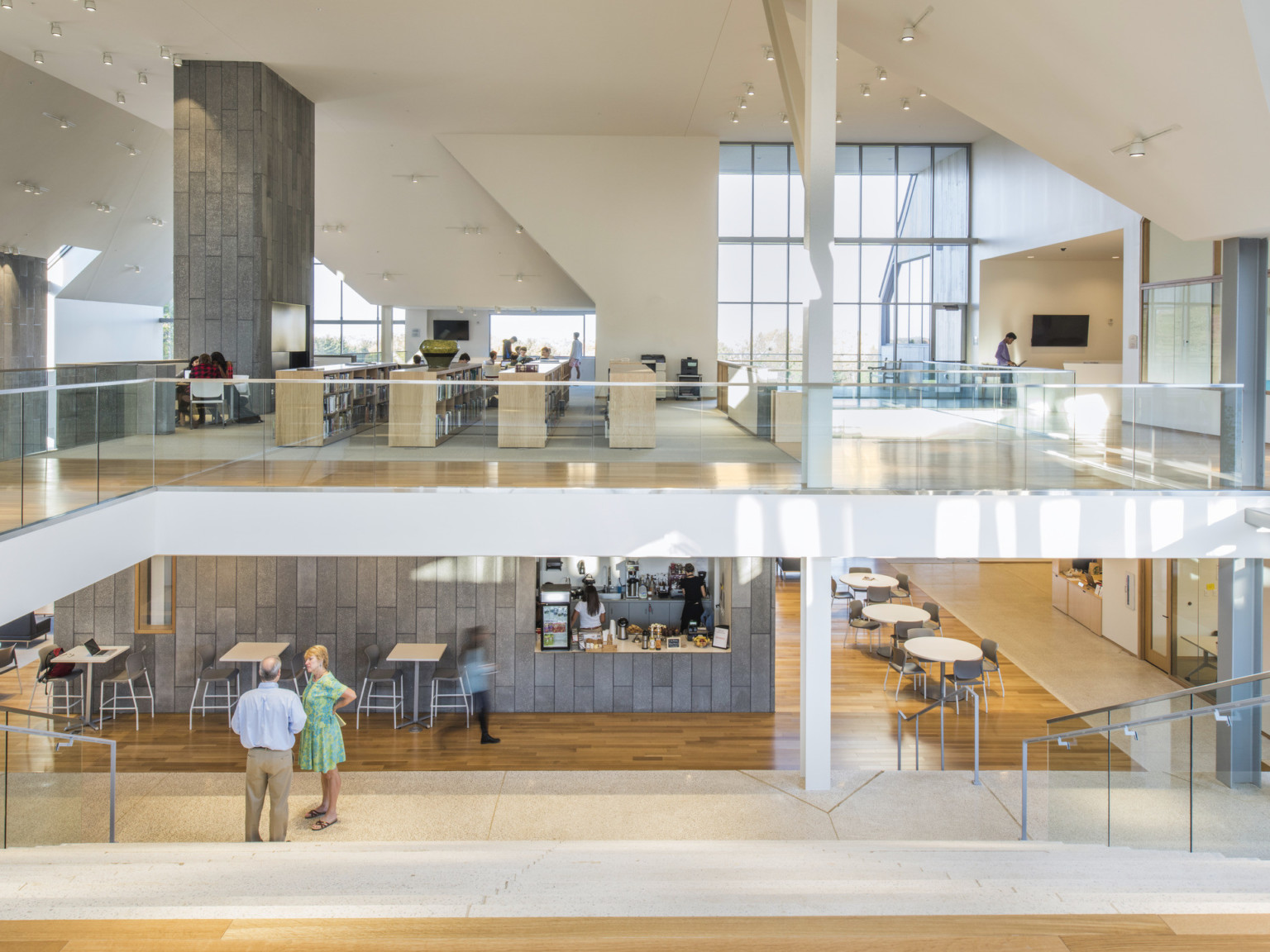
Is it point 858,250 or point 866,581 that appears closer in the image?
point 866,581

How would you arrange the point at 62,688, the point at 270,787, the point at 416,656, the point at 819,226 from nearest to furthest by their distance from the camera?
the point at 270,787 < the point at 819,226 < the point at 416,656 < the point at 62,688

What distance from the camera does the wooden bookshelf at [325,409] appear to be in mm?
7941

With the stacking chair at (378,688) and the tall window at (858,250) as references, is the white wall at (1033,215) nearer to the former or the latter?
the tall window at (858,250)

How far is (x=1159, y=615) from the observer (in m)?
12.0

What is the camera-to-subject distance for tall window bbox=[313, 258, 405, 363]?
75.3 feet

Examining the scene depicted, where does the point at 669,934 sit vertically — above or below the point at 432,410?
below

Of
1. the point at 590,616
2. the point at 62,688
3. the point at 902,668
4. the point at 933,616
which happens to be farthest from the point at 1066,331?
the point at 62,688

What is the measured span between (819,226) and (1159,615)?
24.5 ft

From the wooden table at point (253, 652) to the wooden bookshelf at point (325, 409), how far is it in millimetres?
3149

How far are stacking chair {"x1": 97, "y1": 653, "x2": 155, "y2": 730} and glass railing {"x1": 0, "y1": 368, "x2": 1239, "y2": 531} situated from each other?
3405 mm

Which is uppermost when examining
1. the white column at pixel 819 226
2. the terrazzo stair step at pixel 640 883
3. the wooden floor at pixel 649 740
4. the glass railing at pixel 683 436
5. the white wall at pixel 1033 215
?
the white wall at pixel 1033 215

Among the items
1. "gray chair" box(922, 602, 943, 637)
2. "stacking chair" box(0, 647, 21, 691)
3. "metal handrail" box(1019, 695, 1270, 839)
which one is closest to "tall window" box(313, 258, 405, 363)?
"stacking chair" box(0, 647, 21, 691)

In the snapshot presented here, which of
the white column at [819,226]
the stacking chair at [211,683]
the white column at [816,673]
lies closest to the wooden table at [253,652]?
the stacking chair at [211,683]

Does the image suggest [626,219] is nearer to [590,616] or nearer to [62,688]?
[590,616]
